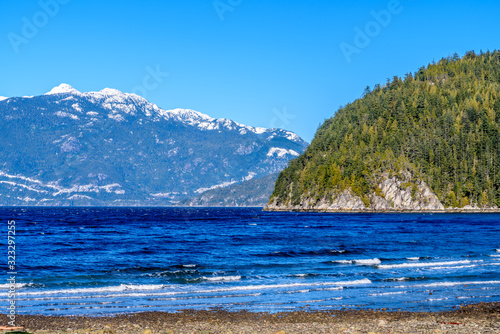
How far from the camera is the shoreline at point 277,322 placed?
23219mm

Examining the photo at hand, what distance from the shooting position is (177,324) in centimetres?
2498

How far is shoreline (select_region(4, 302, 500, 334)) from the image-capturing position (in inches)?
914

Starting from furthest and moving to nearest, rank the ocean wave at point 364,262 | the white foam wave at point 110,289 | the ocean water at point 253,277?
1. the ocean wave at point 364,262
2. the white foam wave at point 110,289
3. the ocean water at point 253,277

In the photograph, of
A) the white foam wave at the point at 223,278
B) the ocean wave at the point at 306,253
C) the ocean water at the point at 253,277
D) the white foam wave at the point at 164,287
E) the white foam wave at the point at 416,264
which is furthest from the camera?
the ocean wave at the point at 306,253

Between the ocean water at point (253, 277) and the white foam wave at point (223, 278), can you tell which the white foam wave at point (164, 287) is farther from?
the white foam wave at point (223, 278)

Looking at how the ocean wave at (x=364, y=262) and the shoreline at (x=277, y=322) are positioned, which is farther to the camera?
the ocean wave at (x=364, y=262)

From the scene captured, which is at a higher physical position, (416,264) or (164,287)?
(416,264)

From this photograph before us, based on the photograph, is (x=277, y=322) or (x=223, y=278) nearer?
(x=277, y=322)

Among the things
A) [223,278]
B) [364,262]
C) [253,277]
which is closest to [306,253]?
[364,262]

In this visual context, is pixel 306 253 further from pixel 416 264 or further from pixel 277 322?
pixel 277 322

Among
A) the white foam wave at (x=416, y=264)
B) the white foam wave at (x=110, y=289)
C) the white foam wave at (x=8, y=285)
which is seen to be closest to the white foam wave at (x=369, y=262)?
the white foam wave at (x=416, y=264)

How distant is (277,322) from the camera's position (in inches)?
1000

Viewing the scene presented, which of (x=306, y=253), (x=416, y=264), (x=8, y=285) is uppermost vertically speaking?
(x=416, y=264)

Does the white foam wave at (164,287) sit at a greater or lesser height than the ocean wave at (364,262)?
lesser
